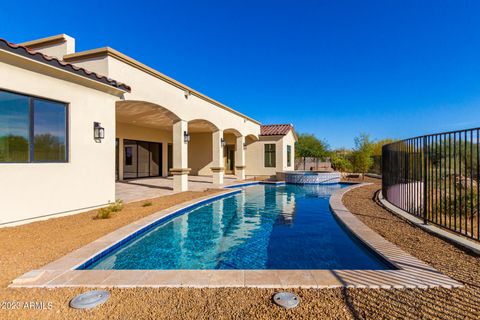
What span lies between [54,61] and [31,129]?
176 centimetres

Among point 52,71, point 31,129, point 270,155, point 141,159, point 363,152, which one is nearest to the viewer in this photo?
point 31,129

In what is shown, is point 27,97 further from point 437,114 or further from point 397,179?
point 437,114

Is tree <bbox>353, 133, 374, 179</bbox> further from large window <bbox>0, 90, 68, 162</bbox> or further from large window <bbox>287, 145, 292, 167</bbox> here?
large window <bbox>0, 90, 68, 162</bbox>

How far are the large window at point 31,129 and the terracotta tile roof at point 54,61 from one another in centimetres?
93

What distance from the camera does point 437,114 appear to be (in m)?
28.8

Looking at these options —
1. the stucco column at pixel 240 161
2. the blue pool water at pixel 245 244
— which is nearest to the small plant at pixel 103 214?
the blue pool water at pixel 245 244

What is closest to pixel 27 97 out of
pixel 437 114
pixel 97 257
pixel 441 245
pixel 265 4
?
pixel 97 257

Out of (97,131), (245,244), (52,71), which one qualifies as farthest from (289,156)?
(52,71)

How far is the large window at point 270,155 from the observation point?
21438 mm

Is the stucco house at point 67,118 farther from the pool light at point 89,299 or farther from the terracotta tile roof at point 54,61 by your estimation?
the pool light at point 89,299

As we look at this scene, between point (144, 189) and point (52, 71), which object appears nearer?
point (52, 71)

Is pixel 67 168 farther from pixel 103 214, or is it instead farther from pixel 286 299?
pixel 286 299

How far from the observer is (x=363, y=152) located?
19406mm

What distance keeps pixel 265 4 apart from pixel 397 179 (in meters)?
12.2
